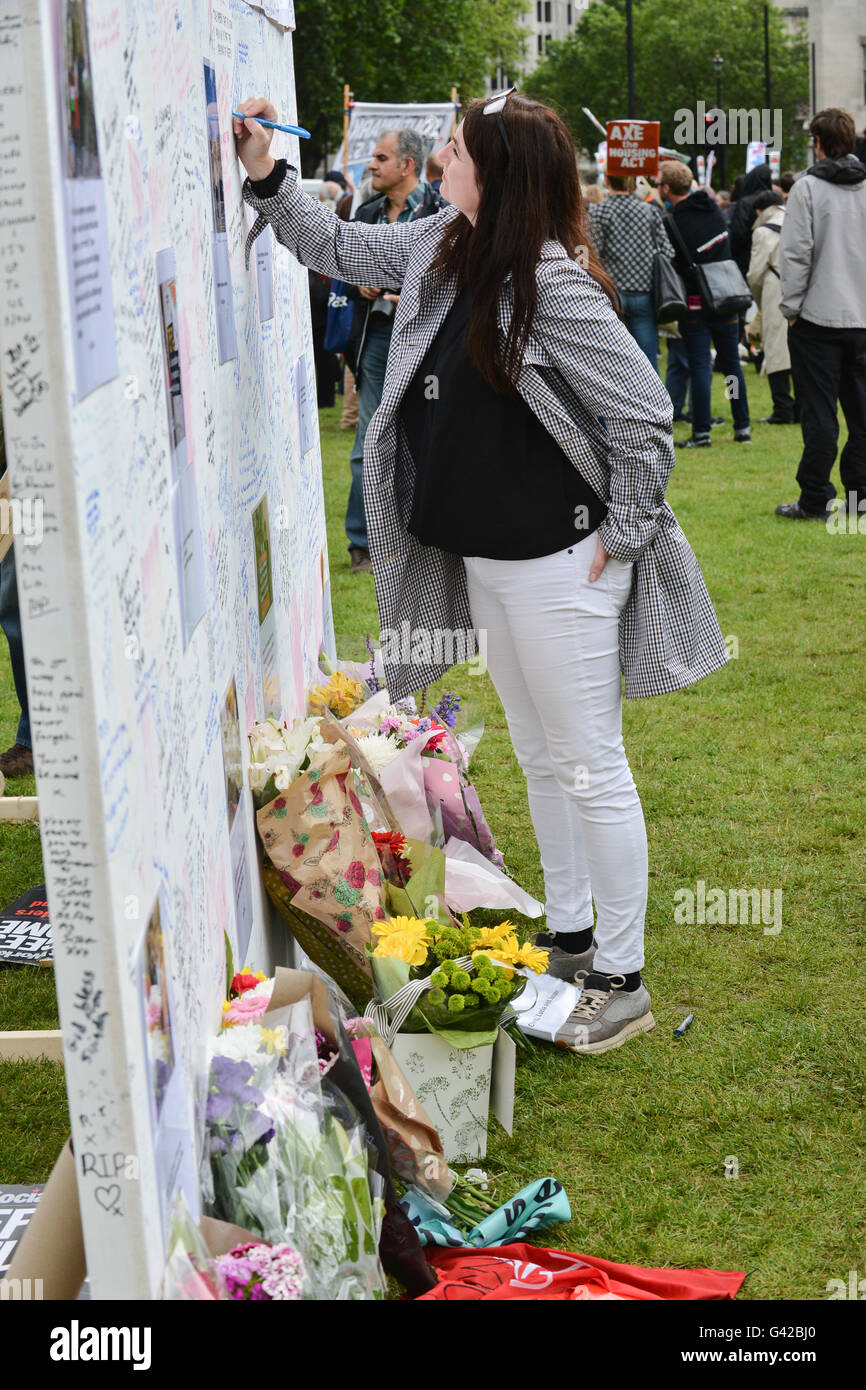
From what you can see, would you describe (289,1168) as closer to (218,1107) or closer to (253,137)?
(218,1107)

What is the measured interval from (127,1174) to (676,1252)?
1410 mm

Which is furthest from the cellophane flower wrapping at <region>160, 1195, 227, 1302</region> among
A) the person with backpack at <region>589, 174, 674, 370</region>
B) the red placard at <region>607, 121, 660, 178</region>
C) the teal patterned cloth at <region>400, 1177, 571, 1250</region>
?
the red placard at <region>607, 121, 660, 178</region>

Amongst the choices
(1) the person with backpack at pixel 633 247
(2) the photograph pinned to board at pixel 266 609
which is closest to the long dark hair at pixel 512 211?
(2) the photograph pinned to board at pixel 266 609

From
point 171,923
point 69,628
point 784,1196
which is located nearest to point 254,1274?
point 171,923

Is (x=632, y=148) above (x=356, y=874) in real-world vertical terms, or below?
above

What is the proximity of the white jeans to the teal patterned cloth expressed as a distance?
0.81 m

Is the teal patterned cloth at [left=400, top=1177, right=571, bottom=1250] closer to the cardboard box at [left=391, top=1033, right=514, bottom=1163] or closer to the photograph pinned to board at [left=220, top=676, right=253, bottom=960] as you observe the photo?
the cardboard box at [left=391, top=1033, right=514, bottom=1163]

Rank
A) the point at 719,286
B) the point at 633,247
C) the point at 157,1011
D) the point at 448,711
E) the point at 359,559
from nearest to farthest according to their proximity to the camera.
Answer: the point at 157,1011 < the point at 448,711 < the point at 359,559 < the point at 633,247 < the point at 719,286

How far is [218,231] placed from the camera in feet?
9.29

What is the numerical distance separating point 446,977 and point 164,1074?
1.14 meters

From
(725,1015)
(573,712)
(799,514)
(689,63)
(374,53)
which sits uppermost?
(689,63)

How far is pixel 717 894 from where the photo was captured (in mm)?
4219

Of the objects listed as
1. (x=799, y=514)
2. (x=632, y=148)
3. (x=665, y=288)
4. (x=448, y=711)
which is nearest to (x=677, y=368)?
(x=665, y=288)

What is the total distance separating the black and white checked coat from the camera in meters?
2.99
